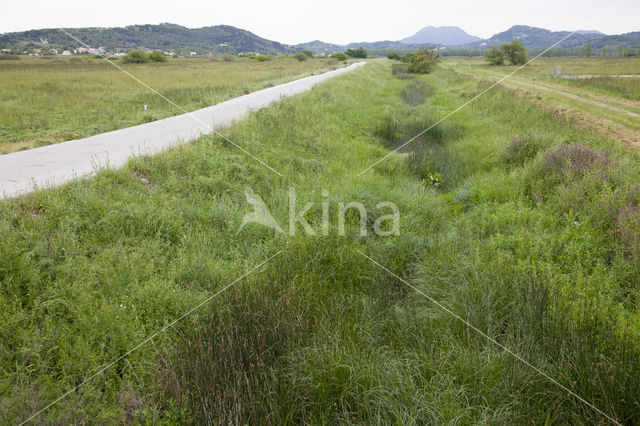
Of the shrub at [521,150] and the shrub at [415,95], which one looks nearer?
the shrub at [521,150]

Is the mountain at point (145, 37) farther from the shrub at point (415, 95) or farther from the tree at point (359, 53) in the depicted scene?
the tree at point (359, 53)

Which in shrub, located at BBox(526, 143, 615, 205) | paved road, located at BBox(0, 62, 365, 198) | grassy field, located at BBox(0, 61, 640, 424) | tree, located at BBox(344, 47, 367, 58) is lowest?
grassy field, located at BBox(0, 61, 640, 424)

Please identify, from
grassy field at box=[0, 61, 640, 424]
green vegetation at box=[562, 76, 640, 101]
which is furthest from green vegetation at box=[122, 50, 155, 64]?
green vegetation at box=[562, 76, 640, 101]

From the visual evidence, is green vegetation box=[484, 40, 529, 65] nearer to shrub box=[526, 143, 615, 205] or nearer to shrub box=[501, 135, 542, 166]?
shrub box=[501, 135, 542, 166]

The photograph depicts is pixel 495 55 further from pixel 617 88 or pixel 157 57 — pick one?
pixel 157 57

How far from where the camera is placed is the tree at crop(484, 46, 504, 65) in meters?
43.2

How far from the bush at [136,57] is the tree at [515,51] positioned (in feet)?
137

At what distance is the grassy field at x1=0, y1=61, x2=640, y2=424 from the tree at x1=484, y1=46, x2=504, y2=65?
142 ft

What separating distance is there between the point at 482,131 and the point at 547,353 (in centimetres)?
1138

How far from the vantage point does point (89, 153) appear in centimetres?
714

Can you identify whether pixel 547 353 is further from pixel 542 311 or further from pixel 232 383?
pixel 232 383

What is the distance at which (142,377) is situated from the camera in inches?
108

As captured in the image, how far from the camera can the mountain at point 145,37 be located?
45.1 feet

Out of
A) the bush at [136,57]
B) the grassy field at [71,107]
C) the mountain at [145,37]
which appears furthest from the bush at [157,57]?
the grassy field at [71,107]
